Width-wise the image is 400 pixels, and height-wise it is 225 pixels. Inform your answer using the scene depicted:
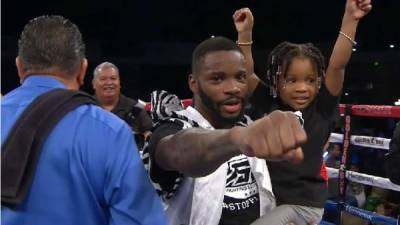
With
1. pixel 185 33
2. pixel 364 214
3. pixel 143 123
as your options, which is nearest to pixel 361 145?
pixel 364 214

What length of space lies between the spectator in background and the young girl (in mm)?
1834

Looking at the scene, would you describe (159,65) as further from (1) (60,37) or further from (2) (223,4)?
(1) (60,37)

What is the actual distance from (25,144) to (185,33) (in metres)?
10.8

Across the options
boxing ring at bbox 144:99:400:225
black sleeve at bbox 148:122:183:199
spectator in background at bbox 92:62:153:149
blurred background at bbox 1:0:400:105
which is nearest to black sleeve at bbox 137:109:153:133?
spectator in background at bbox 92:62:153:149

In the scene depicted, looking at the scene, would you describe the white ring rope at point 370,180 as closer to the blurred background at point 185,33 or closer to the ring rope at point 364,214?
the ring rope at point 364,214

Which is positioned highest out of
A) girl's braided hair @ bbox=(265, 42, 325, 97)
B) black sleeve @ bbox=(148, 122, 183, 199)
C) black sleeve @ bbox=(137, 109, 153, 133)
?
girl's braided hair @ bbox=(265, 42, 325, 97)

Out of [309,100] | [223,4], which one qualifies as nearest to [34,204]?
[309,100]

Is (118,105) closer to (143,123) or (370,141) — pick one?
(143,123)

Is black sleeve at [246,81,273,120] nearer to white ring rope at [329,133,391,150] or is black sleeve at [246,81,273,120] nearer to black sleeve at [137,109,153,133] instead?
white ring rope at [329,133,391,150]

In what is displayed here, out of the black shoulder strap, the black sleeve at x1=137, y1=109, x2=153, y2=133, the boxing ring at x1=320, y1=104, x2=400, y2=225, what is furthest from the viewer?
the black sleeve at x1=137, y1=109, x2=153, y2=133

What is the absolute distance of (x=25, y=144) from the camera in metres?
1.09

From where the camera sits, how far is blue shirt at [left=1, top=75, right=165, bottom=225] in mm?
1114

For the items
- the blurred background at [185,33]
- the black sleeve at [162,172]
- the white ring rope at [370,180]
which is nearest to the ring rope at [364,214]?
the white ring rope at [370,180]

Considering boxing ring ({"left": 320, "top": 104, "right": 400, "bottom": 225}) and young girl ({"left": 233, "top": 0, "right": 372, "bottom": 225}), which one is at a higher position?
young girl ({"left": 233, "top": 0, "right": 372, "bottom": 225})
